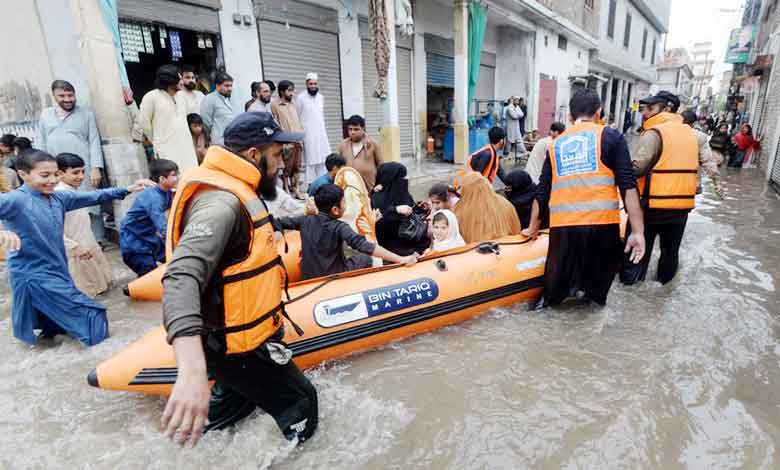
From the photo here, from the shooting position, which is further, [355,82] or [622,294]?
[355,82]

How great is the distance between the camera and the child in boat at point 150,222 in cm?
330

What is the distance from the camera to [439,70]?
10914mm

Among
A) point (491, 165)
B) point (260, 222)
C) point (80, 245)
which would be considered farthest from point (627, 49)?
point (260, 222)

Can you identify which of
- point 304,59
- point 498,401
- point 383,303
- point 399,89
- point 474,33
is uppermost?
point 474,33

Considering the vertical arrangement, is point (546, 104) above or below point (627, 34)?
below

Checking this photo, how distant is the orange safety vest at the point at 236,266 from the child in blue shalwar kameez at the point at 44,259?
161 cm

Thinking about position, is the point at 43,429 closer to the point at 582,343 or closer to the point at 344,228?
the point at 344,228

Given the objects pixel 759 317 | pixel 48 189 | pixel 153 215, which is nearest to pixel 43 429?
pixel 48 189

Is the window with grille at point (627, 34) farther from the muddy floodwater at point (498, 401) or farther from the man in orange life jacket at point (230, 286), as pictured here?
the man in orange life jacket at point (230, 286)

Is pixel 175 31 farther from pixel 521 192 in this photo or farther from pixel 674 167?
pixel 674 167

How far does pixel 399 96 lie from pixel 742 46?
20.0 meters

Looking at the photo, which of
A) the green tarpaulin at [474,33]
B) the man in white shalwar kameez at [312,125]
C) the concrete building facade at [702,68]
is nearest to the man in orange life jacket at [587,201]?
the man in white shalwar kameez at [312,125]

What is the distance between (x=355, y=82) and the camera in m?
8.11

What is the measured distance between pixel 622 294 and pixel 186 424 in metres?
3.46
